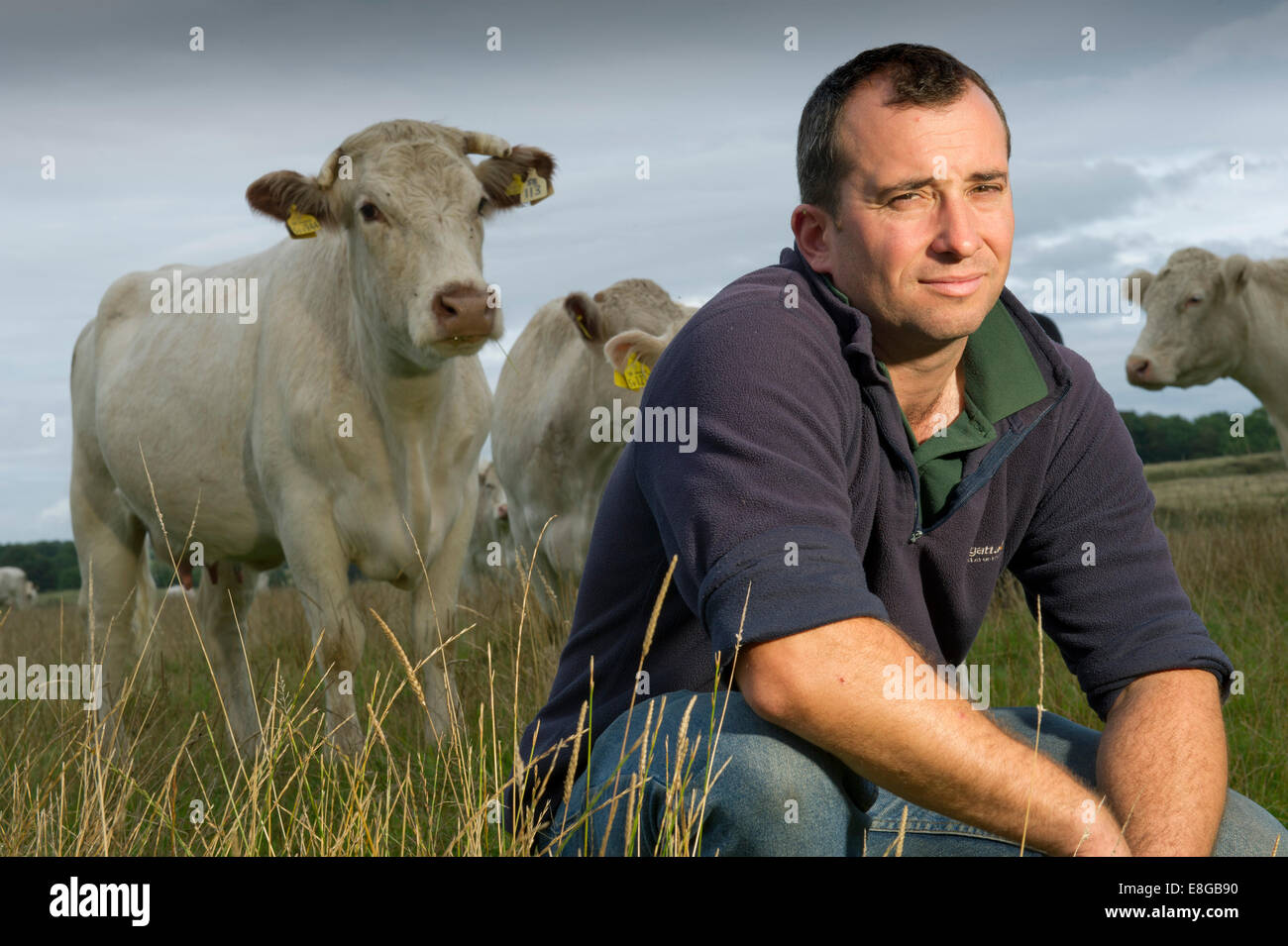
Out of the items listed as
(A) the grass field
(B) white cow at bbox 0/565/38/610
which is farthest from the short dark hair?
(B) white cow at bbox 0/565/38/610

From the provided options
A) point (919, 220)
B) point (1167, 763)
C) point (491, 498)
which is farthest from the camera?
point (491, 498)

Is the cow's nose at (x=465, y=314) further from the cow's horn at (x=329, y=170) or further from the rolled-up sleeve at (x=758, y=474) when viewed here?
the rolled-up sleeve at (x=758, y=474)

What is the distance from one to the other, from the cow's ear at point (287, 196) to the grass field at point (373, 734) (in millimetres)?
1949

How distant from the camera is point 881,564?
2.53m

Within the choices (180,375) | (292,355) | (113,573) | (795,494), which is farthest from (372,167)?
(795,494)

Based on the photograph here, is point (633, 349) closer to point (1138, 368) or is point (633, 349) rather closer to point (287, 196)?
point (287, 196)

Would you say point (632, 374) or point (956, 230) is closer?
point (956, 230)

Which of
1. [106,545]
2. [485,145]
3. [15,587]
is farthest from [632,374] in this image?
[15,587]

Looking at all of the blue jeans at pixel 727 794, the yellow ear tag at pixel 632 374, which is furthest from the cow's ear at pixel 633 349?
the blue jeans at pixel 727 794

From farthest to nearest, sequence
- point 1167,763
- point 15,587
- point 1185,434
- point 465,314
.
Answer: point 15,587, point 1185,434, point 465,314, point 1167,763

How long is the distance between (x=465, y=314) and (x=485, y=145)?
1.26 meters

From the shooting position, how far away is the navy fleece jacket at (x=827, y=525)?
6.82ft

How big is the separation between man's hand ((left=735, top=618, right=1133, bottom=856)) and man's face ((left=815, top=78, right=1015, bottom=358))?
0.73 m

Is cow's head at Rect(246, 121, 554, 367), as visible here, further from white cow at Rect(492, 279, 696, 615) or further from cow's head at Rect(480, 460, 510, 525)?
cow's head at Rect(480, 460, 510, 525)
